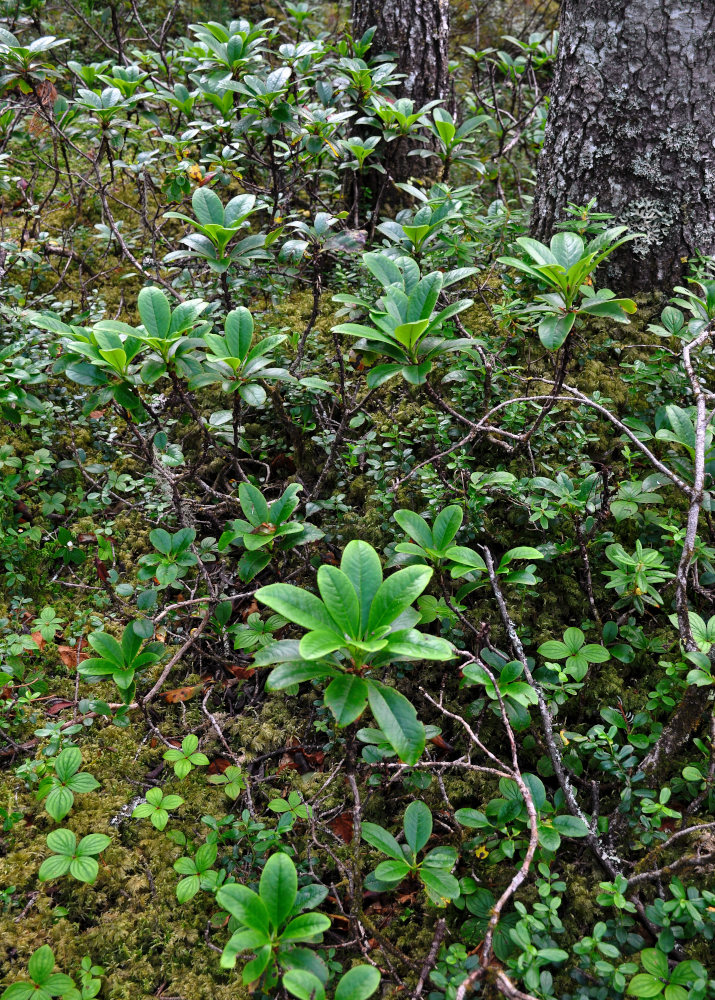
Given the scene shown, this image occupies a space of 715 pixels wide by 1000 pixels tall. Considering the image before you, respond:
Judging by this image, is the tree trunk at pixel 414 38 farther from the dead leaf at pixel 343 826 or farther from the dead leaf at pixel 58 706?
the dead leaf at pixel 343 826

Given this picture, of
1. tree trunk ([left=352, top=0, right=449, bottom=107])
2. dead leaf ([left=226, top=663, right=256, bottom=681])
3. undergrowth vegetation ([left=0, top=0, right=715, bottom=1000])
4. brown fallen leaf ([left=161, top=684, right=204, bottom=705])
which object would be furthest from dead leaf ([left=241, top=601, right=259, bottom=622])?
tree trunk ([left=352, top=0, right=449, bottom=107])

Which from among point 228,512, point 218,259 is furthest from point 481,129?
point 228,512

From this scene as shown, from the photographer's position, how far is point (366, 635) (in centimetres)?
161

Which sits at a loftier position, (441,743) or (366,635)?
(366,635)

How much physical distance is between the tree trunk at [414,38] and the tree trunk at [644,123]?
1216 millimetres

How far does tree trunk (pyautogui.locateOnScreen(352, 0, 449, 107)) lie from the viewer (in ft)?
12.7

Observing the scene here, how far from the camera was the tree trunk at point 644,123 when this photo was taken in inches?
105

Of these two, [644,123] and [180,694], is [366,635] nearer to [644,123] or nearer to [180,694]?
[180,694]

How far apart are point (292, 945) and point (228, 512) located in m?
1.52

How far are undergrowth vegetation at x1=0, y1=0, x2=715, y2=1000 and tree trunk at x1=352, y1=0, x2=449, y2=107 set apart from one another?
2.69ft

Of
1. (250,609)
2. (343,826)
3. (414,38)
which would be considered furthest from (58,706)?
(414,38)

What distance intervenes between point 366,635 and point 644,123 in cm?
254

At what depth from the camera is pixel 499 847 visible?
1.77m

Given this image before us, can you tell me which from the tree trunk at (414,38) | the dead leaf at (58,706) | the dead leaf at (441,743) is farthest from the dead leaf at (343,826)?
the tree trunk at (414,38)
